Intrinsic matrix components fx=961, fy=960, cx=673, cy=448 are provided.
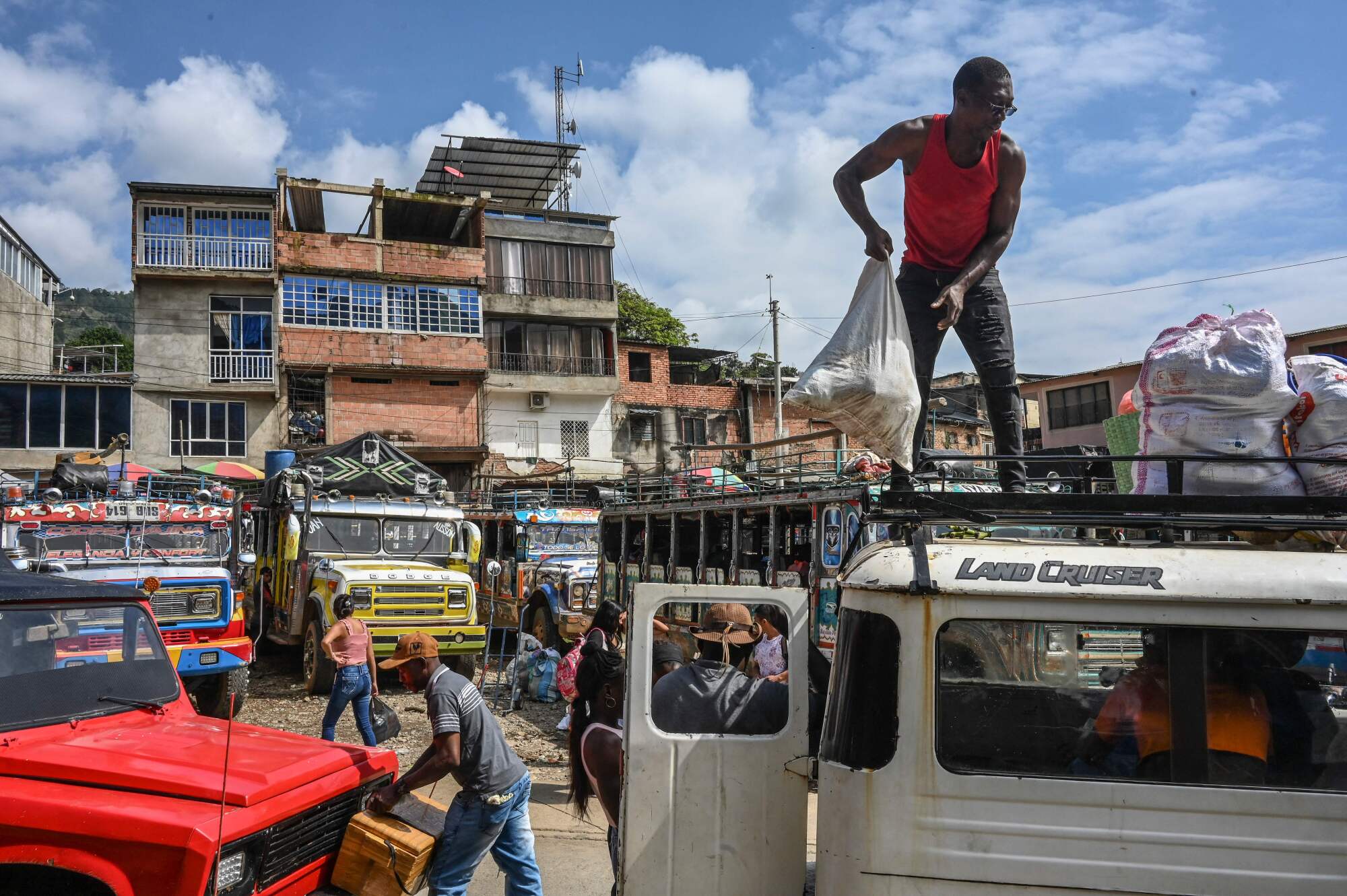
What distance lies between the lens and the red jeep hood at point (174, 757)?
3576mm

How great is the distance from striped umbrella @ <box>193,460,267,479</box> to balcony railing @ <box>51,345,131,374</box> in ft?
48.4

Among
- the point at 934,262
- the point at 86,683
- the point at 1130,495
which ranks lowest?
the point at 86,683

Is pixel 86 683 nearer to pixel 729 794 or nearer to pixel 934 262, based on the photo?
pixel 729 794

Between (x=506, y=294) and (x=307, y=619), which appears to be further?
(x=506, y=294)

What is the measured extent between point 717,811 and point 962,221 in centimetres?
272

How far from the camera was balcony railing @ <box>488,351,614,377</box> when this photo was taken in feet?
105

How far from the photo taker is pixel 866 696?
2785 millimetres

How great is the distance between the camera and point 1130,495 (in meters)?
2.93

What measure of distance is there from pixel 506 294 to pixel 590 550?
18222mm

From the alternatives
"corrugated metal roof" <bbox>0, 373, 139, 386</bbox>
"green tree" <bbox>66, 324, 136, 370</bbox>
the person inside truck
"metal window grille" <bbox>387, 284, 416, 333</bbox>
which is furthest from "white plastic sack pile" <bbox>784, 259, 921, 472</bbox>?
"green tree" <bbox>66, 324, 136, 370</bbox>

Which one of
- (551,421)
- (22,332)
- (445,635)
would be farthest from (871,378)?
(22,332)

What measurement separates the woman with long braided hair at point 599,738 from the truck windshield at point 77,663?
2.05 meters

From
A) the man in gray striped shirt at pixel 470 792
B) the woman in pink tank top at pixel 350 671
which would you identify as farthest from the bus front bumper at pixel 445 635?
the man in gray striped shirt at pixel 470 792

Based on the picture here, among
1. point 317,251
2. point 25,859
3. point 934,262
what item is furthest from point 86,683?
point 317,251
